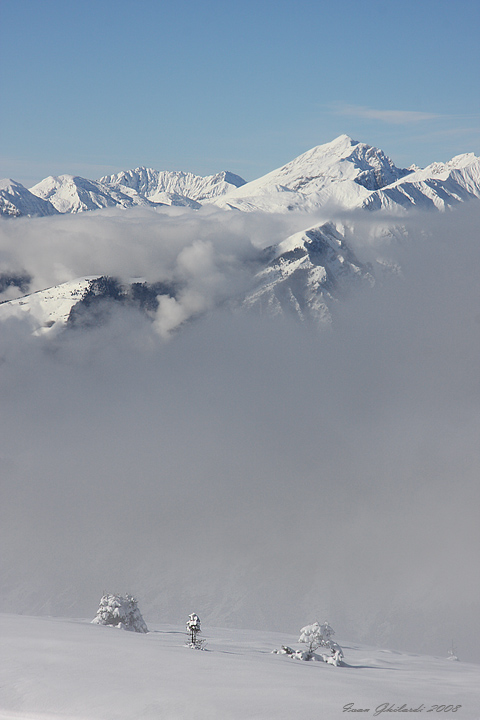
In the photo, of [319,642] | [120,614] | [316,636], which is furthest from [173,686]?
[120,614]

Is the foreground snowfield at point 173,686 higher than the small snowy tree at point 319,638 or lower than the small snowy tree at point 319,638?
lower

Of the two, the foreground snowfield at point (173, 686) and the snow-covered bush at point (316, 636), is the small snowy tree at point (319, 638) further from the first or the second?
the foreground snowfield at point (173, 686)

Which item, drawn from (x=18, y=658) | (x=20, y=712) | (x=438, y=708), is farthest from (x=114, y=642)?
(x=438, y=708)

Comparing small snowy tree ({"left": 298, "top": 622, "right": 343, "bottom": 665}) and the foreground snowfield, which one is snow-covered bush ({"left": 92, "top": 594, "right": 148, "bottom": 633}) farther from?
the foreground snowfield

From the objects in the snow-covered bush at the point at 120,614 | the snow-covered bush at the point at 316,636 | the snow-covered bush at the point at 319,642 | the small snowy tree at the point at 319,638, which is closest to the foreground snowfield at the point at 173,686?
the snow-covered bush at the point at 319,642

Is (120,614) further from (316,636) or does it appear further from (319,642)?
(319,642)

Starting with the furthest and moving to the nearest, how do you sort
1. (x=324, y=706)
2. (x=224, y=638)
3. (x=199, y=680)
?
(x=224, y=638) < (x=199, y=680) < (x=324, y=706)

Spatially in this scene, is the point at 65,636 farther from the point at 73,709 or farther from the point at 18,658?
the point at 73,709
